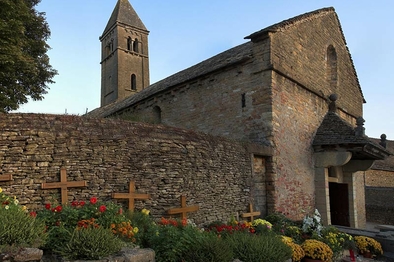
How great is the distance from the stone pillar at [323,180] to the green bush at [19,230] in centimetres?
1064

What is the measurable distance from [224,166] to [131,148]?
304cm

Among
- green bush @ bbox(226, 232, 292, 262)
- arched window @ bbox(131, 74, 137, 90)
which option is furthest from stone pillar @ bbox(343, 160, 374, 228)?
arched window @ bbox(131, 74, 137, 90)

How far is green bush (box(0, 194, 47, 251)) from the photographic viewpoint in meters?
4.23

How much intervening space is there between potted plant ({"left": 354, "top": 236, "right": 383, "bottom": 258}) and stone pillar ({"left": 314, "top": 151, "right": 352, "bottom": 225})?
2893 mm

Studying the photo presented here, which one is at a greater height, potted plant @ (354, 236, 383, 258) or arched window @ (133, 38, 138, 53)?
arched window @ (133, 38, 138, 53)

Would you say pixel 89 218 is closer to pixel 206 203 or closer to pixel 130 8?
pixel 206 203

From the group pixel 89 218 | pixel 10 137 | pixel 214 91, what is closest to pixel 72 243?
pixel 89 218

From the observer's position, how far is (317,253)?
299 inches

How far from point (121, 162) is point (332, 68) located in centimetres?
1197

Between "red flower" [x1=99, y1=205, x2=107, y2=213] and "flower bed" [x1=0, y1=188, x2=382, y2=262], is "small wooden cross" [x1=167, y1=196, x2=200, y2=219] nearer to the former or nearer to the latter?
"flower bed" [x1=0, y1=188, x2=382, y2=262]

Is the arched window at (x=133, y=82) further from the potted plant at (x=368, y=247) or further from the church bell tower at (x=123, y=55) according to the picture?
the potted plant at (x=368, y=247)

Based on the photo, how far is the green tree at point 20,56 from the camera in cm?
1038

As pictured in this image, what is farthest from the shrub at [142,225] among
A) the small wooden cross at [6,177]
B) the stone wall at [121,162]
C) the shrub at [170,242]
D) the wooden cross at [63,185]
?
the small wooden cross at [6,177]

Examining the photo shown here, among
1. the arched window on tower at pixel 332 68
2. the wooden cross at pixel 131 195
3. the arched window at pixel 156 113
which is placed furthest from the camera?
the arched window at pixel 156 113
